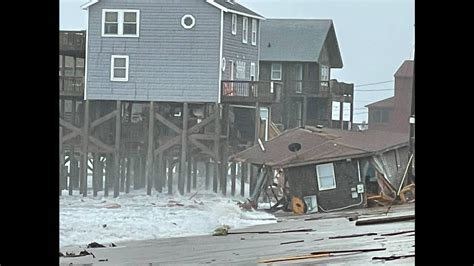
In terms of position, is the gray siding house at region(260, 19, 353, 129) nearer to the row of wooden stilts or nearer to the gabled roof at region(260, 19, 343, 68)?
the gabled roof at region(260, 19, 343, 68)

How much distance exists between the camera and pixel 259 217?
7.26m

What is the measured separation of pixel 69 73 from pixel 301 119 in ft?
6.80

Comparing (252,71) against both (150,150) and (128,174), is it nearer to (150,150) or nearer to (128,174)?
(150,150)

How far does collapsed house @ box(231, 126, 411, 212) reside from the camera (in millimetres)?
7422

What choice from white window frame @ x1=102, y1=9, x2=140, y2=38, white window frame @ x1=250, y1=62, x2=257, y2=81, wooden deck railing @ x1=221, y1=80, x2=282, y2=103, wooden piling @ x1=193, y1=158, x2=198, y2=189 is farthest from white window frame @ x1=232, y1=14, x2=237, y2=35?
wooden piling @ x1=193, y1=158, x2=198, y2=189

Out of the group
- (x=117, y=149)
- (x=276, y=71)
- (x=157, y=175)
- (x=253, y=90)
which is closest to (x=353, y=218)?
(x=253, y=90)

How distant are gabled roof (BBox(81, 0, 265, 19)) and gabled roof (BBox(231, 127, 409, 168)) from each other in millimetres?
1120

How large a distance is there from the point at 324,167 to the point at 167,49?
6.06 ft

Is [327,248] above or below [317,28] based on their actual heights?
below

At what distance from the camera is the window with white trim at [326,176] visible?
25.3ft

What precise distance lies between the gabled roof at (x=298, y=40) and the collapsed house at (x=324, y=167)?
2.20 ft

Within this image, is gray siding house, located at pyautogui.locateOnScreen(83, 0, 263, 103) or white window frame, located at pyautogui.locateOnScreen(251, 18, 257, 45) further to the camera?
gray siding house, located at pyautogui.locateOnScreen(83, 0, 263, 103)

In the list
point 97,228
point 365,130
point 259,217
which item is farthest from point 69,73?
point 365,130
